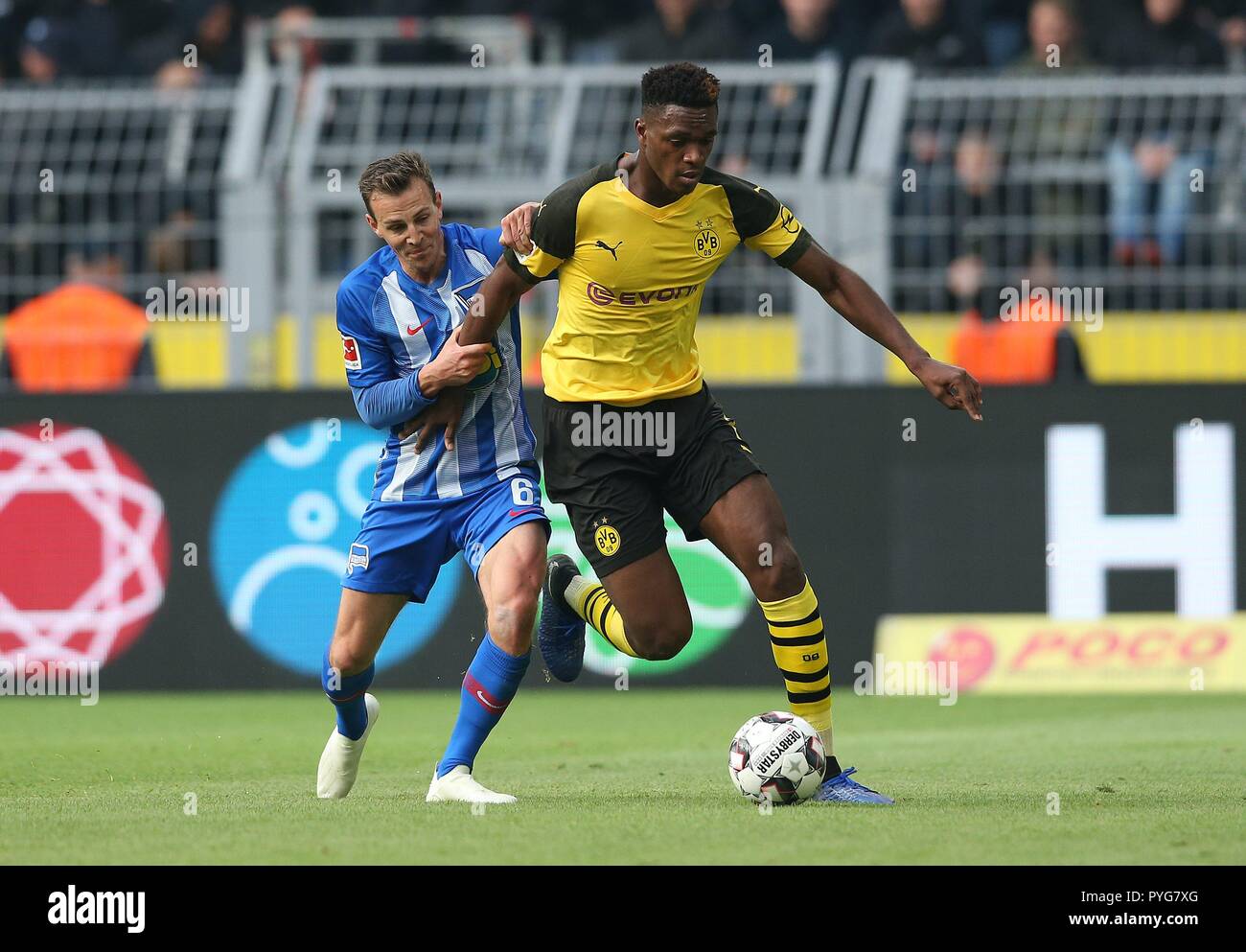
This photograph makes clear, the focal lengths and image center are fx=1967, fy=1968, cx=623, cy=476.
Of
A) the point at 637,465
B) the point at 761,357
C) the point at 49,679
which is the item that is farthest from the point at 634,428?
the point at 49,679

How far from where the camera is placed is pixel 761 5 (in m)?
14.2

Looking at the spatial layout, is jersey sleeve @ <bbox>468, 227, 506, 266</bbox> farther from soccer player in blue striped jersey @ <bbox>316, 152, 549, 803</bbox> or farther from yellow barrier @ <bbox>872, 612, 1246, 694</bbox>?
yellow barrier @ <bbox>872, 612, 1246, 694</bbox>

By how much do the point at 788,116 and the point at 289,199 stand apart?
9.15ft

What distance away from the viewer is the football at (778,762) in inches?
249

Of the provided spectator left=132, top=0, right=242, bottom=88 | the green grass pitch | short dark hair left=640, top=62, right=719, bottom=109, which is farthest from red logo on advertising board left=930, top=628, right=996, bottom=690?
spectator left=132, top=0, right=242, bottom=88

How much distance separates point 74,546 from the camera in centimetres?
1055

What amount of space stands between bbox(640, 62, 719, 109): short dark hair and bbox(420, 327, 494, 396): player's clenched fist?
974 mm

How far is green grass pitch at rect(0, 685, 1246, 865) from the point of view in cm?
541

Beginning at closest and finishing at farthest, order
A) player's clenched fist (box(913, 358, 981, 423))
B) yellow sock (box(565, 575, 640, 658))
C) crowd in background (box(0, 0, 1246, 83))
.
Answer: player's clenched fist (box(913, 358, 981, 423))
yellow sock (box(565, 575, 640, 658))
crowd in background (box(0, 0, 1246, 83))

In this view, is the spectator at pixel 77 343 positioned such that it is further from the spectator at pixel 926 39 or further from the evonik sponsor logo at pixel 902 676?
the spectator at pixel 926 39

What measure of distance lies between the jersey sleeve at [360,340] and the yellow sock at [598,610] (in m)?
1.18

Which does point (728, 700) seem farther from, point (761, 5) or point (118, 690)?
point (761, 5)

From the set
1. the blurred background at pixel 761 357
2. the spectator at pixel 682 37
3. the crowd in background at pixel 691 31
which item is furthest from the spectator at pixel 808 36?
the blurred background at pixel 761 357

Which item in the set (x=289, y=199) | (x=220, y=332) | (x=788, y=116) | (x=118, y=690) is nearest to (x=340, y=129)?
(x=289, y=199)
